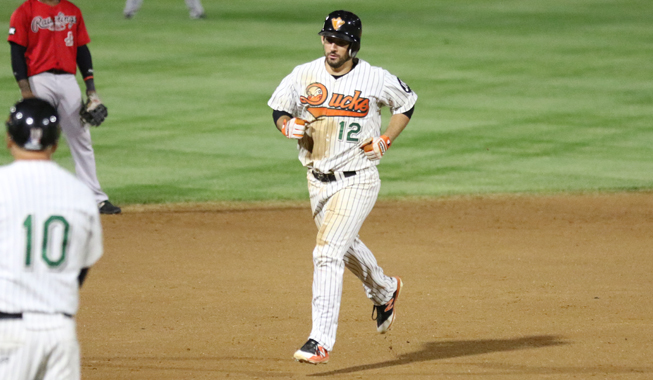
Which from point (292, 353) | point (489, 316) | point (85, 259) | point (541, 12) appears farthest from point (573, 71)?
point (85, 259)

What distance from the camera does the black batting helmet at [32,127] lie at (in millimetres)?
3562

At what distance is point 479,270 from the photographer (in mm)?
8188

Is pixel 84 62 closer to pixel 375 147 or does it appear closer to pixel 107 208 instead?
pixel 107 208

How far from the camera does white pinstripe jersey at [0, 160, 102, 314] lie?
347 cm

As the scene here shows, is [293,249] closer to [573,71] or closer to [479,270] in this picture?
[479,270]

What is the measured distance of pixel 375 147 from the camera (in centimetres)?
586

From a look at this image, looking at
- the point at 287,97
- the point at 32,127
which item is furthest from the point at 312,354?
the point at 32,127

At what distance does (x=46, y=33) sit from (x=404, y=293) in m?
4.10

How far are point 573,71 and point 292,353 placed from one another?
13.6 meters

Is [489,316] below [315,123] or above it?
below

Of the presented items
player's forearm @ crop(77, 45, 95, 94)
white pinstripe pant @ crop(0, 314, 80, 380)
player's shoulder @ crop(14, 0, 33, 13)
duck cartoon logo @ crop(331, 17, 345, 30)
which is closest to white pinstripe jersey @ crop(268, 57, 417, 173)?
duck cartoon logo @ crop(331, 17, 345, 30)

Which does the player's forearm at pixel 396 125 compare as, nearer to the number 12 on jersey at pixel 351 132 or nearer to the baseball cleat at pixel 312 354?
the number 12 on jersey at pixel 351 132

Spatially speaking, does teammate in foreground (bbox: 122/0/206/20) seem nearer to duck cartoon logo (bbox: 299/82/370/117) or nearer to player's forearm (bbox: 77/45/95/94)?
player's forearm (bbox: 77/45/95/94)

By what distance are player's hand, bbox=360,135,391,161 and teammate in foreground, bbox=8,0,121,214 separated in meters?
3.77
